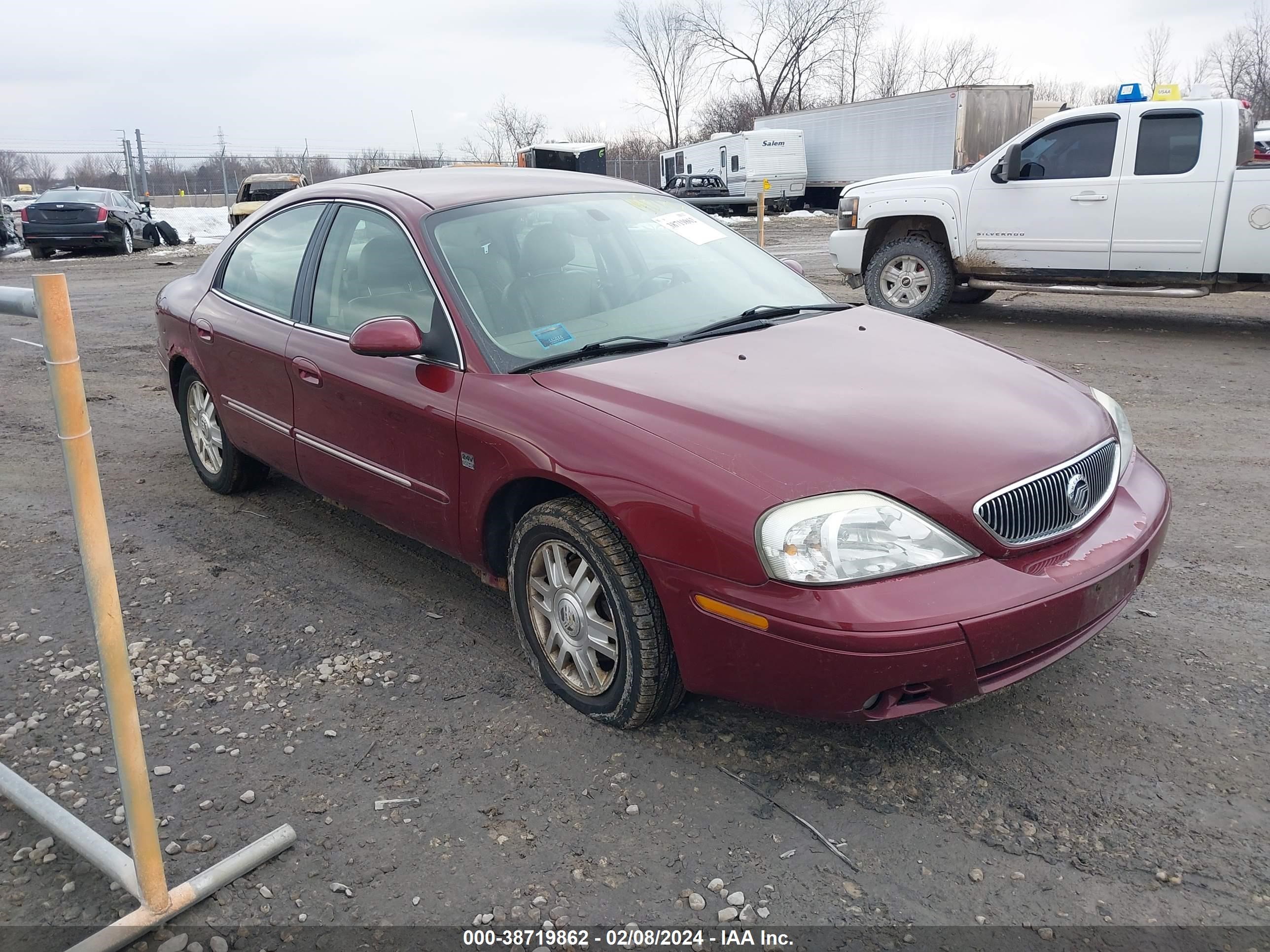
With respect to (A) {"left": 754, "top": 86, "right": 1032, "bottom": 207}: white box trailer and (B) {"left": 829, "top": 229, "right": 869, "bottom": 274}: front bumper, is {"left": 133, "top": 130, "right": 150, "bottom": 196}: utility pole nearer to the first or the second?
(A) {"left": 754, "top": 86, "right": 1032, "bottom": 207}: white box trailer

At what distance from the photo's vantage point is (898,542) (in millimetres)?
2373

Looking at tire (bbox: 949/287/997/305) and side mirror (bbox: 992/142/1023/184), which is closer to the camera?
side mirror (bbox: 992/142/1023/184)

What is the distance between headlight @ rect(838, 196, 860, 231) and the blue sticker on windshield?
24.1 feet

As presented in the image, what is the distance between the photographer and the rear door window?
13.3 ft

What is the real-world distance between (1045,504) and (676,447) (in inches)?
39.7

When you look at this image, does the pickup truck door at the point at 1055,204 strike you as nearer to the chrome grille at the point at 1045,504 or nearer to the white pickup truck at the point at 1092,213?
the white pickup truck at the point at 1092,213

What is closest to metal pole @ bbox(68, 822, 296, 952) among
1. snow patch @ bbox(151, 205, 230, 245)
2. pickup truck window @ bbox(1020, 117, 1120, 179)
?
pickup truck window @ bbox(1020, 117, 1120, 179)

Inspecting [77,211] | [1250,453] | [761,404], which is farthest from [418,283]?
[77,211]

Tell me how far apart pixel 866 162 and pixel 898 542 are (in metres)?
30.3

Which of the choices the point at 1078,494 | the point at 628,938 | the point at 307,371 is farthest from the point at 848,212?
the point at 628,938

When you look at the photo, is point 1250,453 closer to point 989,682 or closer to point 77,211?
point 989,682

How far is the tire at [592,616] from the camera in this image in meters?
2.64

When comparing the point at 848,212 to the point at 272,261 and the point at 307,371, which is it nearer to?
the point at 272,261

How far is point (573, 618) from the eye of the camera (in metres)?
2.88
